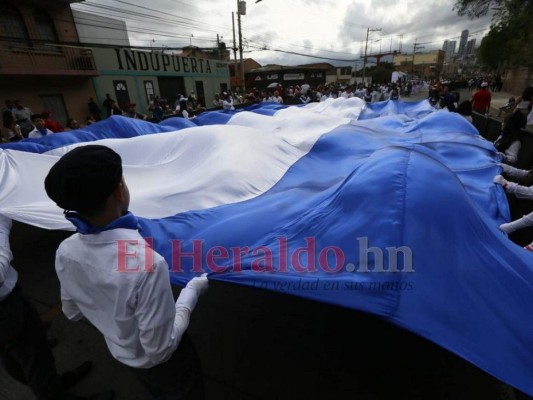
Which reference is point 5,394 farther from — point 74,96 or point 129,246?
point 74,96

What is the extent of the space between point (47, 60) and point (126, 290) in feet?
46.3

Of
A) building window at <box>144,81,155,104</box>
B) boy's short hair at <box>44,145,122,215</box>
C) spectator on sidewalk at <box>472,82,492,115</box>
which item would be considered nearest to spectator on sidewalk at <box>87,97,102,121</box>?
building window at <box>144,81,155,104</box>

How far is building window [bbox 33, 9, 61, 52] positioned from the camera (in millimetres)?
11641

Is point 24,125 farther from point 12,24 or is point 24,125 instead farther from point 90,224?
point 12,24

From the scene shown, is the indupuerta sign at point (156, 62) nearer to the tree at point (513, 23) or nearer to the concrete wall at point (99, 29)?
the concrete wall at point (99, 29)

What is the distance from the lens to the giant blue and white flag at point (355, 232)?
1.17m

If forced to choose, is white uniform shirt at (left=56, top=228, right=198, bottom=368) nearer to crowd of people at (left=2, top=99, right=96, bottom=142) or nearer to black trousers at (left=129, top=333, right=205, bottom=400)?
black trousers at (left=129, top=333, right=205, bottom=400)

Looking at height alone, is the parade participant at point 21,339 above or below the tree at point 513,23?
below

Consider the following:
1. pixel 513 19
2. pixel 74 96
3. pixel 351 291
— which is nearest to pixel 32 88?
pixel 74 96

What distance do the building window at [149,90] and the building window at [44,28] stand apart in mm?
4208

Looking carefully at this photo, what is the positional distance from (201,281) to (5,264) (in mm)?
938

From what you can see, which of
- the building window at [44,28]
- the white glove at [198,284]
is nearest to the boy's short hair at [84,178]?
the white glove at [198,284]

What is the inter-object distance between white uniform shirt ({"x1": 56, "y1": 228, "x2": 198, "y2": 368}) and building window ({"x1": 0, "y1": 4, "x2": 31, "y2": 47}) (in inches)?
536

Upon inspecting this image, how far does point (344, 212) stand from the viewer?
1593 millimetres
